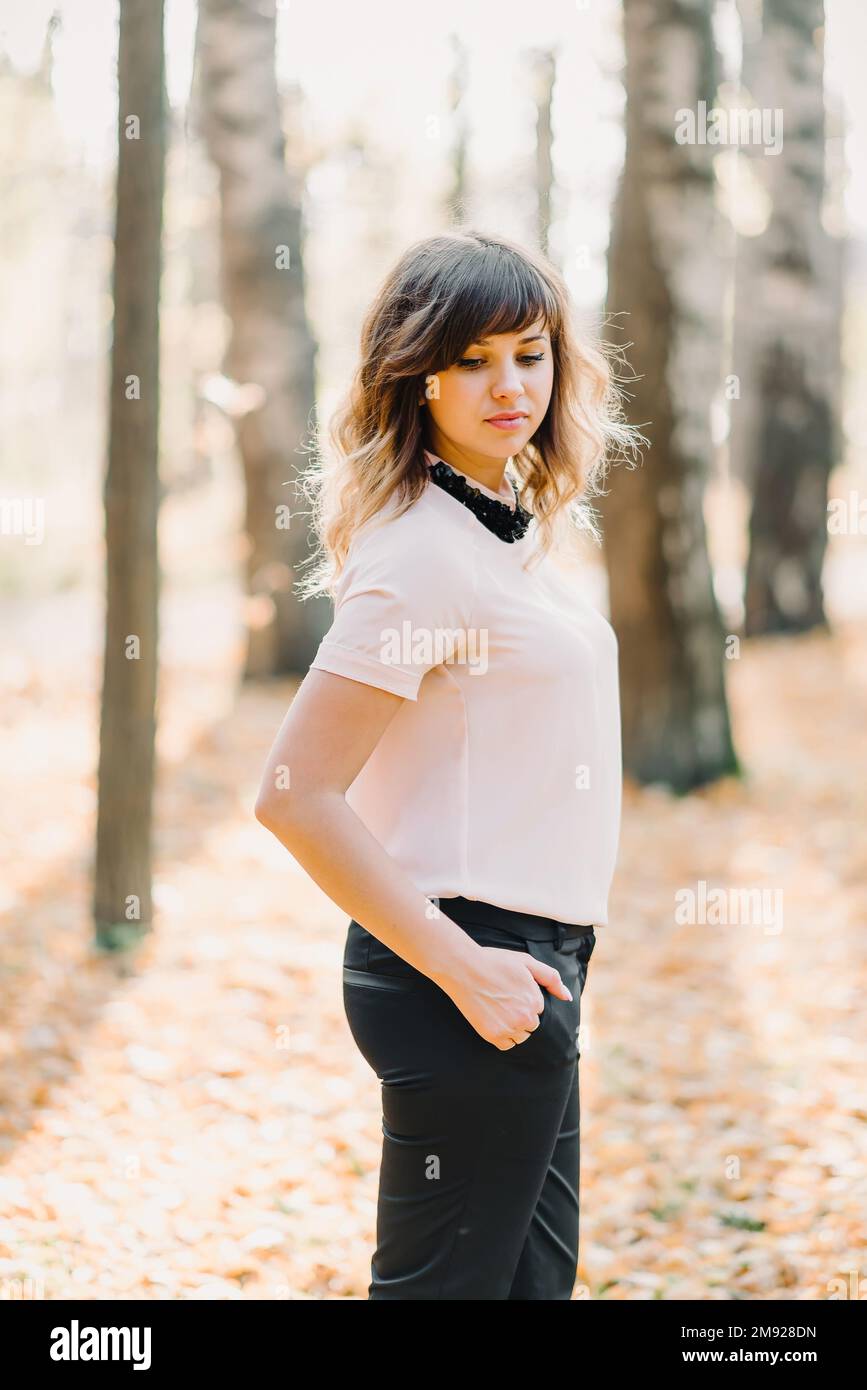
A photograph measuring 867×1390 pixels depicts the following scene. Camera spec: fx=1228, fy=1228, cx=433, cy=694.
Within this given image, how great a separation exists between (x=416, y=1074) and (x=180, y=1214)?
6.58 feet

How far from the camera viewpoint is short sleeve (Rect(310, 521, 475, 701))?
1.59m

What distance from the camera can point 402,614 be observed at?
160cm

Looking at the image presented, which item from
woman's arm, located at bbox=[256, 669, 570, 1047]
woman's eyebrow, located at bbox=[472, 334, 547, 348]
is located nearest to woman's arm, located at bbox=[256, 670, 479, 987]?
woman's arm, located at bbox=[256, 669, 570, 1047]

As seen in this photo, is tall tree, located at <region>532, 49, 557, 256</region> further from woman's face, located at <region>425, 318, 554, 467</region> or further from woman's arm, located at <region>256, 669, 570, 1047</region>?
woman's arm, located at <region>256, 669, 570, 1047</region>

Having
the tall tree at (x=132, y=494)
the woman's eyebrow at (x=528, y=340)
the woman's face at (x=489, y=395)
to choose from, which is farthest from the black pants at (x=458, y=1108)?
the tall tree at (x=132, y=494)

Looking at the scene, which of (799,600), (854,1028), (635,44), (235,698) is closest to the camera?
(854,1028)

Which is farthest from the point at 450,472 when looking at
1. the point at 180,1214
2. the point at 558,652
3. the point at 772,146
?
the point at 772,146

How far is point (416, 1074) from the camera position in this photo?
168 centimetres

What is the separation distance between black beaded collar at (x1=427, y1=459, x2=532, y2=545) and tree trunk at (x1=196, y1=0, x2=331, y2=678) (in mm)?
7024

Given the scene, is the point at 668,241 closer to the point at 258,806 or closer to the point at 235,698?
the point at 235,698

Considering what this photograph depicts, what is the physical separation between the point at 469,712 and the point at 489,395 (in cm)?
48

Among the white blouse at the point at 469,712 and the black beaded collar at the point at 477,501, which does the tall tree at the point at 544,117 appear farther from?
the white blouse at the point at 469,712

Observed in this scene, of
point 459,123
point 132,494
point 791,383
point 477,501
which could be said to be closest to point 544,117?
point 459,123

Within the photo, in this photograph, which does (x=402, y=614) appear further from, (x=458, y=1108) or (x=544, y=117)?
(x=544, y=117)
